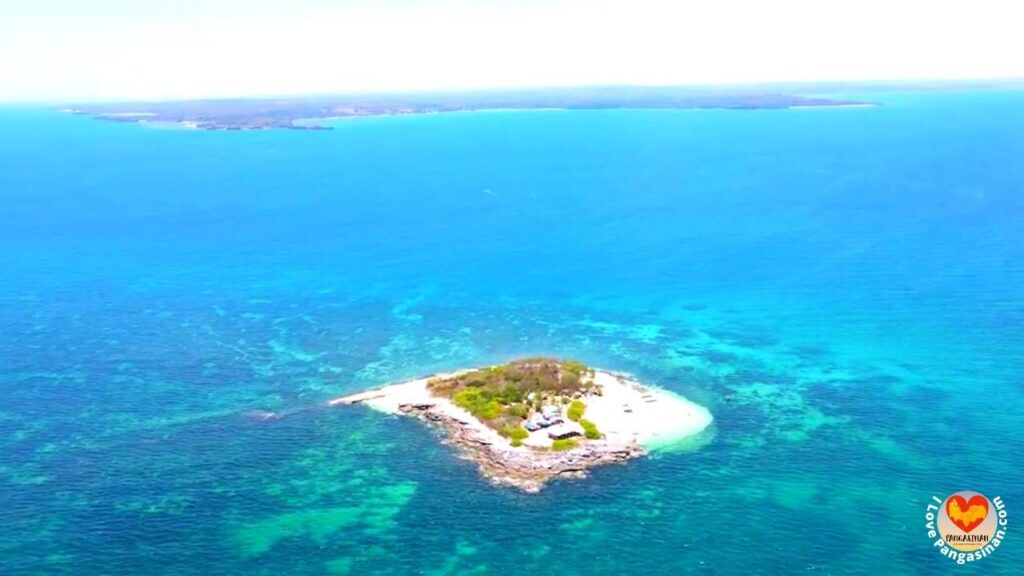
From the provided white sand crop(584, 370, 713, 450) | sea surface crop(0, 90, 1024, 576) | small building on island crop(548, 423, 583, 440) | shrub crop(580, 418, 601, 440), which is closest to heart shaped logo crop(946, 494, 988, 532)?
sea surface crop(0, 90, 1024, 576)

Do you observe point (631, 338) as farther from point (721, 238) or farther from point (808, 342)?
point (721, 238)

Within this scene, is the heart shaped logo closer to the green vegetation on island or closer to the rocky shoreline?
the rocky shoreline

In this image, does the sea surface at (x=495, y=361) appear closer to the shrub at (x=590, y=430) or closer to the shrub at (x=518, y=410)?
the shrub at (x=590, y=430)

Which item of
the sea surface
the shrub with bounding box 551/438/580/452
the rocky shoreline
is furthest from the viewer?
the shrub with bounding box 551/438/580/452

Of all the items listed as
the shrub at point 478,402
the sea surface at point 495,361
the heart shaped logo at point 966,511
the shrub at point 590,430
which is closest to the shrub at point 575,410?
the shrub at point 590,430

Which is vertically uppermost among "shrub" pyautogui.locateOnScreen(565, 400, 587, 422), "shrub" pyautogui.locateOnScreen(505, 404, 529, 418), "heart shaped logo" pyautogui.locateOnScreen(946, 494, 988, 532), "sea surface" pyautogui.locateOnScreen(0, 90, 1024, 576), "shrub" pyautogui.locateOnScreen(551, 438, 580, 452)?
"shrub" pyautogui.locateOnScreen(505, 404, 529, 418)

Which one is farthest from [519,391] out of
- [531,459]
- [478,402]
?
[531,459]
